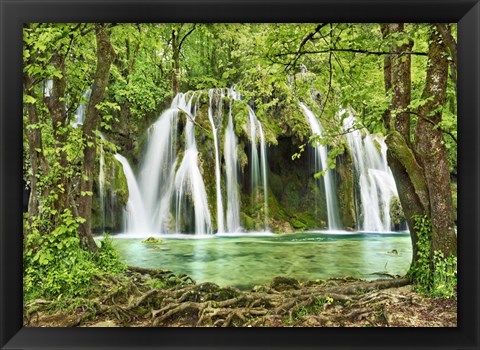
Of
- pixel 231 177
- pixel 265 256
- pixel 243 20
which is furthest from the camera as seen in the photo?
pixel 231 177

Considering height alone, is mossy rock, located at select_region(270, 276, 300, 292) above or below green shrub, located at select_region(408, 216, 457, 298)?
below

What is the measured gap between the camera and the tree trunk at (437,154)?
312cm

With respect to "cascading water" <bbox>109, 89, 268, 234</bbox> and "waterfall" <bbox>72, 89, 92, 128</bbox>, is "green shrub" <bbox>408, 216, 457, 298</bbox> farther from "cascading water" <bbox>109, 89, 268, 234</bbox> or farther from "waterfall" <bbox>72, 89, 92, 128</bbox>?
"waterfall" <bbox>72, 89, 92, 128</bbox>

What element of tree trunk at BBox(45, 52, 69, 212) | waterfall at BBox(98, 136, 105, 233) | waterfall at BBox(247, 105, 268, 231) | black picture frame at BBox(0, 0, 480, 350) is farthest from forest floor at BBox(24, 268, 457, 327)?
waterfall at BBox(247, 105, 268, 231)

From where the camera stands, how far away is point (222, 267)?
11.3 feet

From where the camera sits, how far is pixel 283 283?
339cm

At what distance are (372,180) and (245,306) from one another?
6.03ft

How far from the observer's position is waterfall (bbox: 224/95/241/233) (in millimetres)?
3794

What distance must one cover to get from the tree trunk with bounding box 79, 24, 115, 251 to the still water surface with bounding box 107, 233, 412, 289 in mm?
281

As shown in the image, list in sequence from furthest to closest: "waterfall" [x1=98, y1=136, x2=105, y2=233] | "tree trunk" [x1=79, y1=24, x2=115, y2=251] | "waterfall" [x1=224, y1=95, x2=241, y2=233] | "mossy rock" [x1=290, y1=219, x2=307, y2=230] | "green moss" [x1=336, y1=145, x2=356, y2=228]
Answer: "green moss" [x1=336, y1=145, x2=356, y2=228] < "waterfall" [x1=224, y1=95, x2=241, y2=233] < "mossy rock" [x1=290, y1=219, x2=307, y2=230] < "waterfall" [x1=98, y1=136, x2=105, y2=233] < "tree trunk" [x1=79, y1=24, x2=115, y2=251]

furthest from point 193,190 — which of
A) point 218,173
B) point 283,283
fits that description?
point 283,283

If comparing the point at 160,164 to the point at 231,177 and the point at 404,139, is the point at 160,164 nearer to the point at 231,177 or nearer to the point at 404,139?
the point at 231,177

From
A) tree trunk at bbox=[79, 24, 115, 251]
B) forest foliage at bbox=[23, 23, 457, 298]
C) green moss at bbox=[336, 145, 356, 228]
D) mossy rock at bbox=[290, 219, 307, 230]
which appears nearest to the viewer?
forest foliage at bbox=[23, 23, 457, 298]
